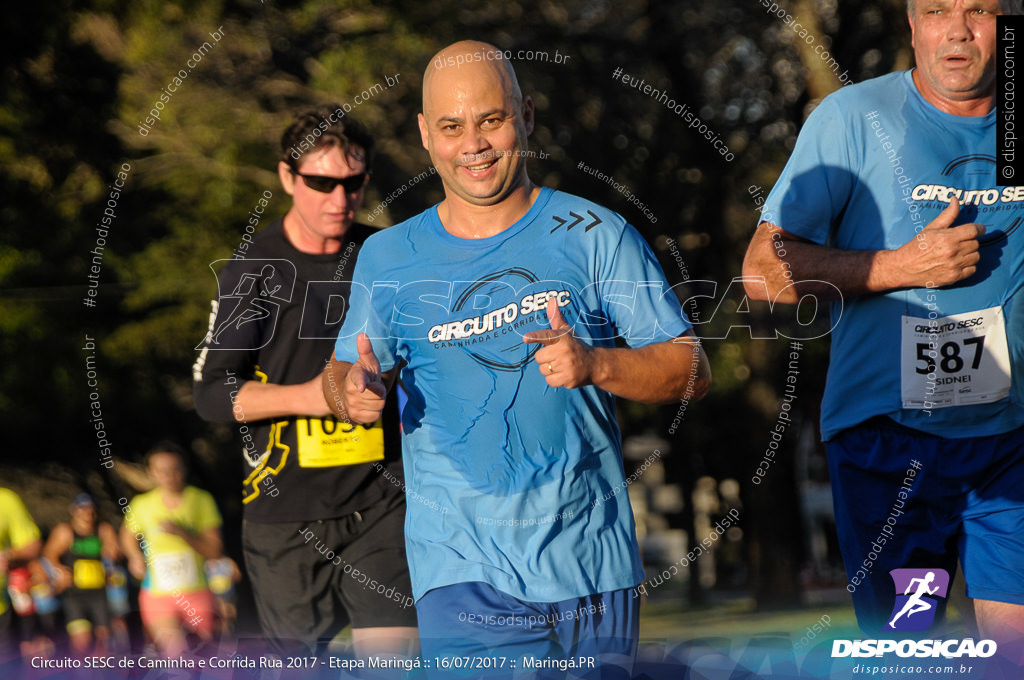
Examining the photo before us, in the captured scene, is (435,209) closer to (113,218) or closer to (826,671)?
(826,671)

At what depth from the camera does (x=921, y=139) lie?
329cm

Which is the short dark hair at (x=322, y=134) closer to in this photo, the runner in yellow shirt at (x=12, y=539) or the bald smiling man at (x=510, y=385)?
the bald smiling man at (x=510, y=385)

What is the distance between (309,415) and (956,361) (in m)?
2.16

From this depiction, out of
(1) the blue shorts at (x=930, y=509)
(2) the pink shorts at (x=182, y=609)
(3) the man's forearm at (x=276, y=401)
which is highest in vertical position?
(3) the man's forearm at (x=276, y=401)

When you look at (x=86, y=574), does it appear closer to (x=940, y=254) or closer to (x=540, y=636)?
(x=540, y=636)

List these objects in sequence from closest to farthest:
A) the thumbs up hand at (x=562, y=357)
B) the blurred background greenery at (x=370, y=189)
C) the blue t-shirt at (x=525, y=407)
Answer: the thumbs up hand at (x=562, y=357), the blue t-shirt at (x=525, y=407), the blurred background greenery at (x=370, y=189)

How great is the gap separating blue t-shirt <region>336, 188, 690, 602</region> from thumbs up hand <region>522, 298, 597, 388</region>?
0.21 meters

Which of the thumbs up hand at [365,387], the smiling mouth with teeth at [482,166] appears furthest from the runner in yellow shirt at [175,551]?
the smiling mouth with teeth at [482,166]

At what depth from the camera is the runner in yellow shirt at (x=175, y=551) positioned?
6.88 m

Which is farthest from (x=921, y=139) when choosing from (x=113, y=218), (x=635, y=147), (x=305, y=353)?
(x=113, y=218)

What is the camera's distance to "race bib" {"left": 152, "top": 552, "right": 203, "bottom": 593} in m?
6.84

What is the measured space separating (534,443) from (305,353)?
1568 millimetres

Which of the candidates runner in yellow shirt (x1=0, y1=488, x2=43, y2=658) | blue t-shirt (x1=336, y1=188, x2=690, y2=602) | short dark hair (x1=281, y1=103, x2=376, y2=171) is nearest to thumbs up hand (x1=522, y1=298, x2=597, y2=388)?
blue t-shirt (x1=336, y1=188, x2=690, y2=602)
